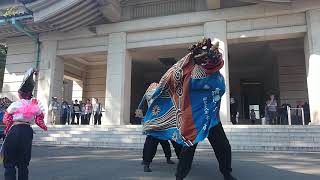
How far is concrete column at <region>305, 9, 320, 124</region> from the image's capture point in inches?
480

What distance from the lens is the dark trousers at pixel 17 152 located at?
13.0 ft

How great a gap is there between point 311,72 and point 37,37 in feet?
42.7

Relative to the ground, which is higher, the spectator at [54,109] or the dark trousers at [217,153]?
the spectator at [54,109]

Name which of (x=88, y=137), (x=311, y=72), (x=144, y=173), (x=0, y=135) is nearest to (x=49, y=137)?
(x=88, y=137)

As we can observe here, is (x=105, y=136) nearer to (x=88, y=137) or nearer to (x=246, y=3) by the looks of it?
(x=88, y=137)

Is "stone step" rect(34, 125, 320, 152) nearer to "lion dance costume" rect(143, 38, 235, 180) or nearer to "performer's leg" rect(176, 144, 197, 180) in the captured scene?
"lion dance costume" rect(143, 38, 235, 180)

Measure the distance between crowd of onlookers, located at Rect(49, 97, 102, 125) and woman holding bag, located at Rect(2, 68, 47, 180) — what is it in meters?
11.2

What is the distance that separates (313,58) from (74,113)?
10.9m

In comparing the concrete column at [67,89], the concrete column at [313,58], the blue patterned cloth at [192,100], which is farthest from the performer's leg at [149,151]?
the concrete column at [67,89]

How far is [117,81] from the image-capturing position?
14.8 meters

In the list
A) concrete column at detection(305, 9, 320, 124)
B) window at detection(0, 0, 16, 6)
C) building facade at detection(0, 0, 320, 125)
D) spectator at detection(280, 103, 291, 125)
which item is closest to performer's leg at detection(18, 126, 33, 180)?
building facade at detection(0, 0, 320, 125)

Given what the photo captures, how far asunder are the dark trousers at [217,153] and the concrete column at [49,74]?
12.9 m

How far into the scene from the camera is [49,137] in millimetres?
12523

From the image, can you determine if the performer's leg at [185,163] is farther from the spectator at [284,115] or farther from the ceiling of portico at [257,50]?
the ceiling of portico at [257,50]
